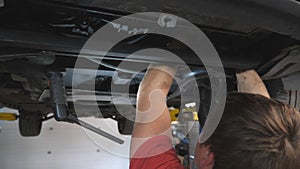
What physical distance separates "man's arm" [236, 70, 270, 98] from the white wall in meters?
2.02

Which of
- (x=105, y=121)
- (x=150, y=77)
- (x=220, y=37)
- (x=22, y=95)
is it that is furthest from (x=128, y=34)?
(x=105, y=121)

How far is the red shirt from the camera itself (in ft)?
2.24

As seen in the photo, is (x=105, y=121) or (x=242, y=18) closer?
(x=242, y=18)

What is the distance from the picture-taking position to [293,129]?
57cm

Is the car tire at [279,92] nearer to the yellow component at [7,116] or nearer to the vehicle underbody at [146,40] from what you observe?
the vehicle underbody at [146,40]

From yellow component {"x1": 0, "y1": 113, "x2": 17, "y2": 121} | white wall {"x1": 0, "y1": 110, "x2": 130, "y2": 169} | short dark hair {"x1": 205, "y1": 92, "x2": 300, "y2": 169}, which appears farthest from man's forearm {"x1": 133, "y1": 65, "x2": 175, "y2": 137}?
white wall {"x1": 0, "y1": 110, "x2": 130, "y2": 169}

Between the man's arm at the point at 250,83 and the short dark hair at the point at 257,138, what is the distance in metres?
0.26

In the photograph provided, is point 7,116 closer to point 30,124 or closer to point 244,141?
point 30,124

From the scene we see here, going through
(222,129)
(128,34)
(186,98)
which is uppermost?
(128,34)

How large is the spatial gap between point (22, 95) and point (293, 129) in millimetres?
1021

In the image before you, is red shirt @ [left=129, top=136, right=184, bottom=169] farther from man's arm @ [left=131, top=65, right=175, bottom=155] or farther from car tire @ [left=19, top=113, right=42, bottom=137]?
car tire @ [left=19, top=113, right=42, bottom=137]

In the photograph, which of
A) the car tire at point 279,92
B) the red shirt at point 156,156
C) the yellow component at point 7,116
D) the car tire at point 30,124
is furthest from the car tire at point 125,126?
the red shirt at point 156,156

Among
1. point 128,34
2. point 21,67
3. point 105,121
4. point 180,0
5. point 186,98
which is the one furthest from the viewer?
point 105,121

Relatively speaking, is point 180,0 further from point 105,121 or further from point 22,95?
point 105,121
